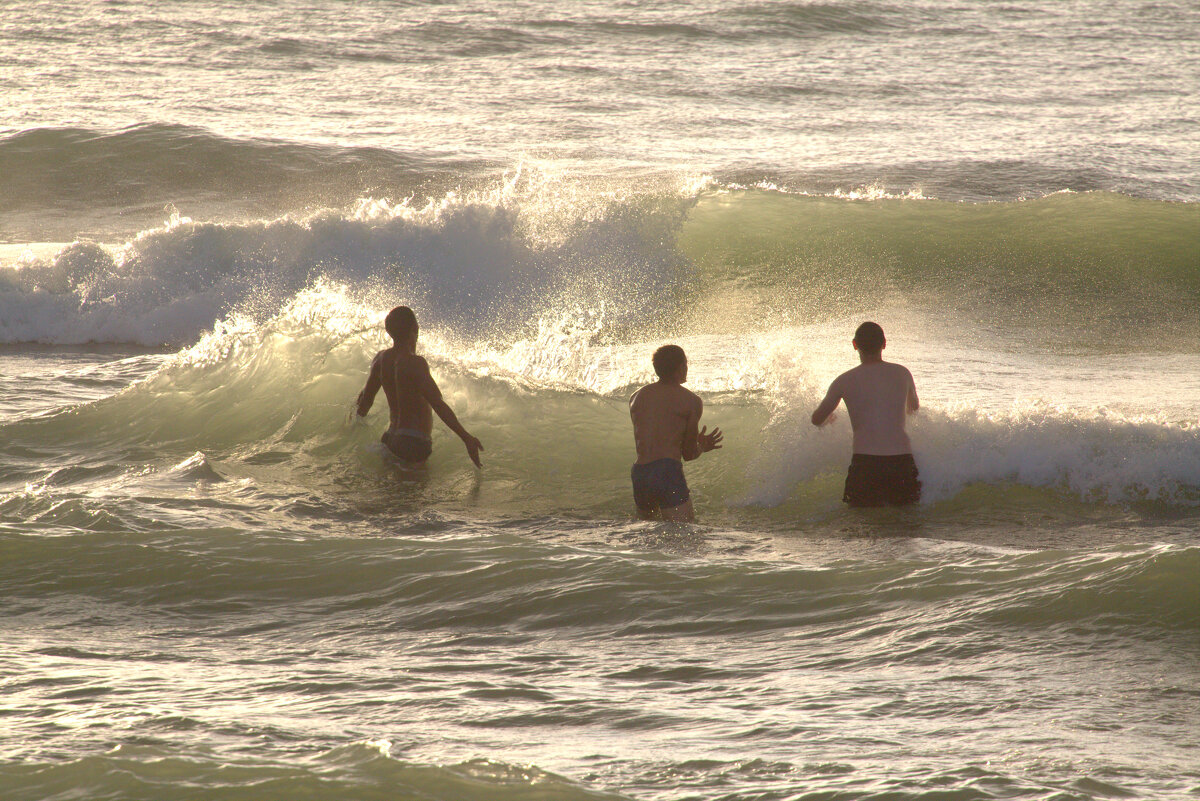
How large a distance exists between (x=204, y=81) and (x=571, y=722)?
82.5 feet

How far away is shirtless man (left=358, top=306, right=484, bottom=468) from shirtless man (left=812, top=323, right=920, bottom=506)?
7.46 feet

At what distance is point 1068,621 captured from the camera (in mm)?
4539

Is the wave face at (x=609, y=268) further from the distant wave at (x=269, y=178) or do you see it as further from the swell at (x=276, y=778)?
the swell at (x=276, y=778)

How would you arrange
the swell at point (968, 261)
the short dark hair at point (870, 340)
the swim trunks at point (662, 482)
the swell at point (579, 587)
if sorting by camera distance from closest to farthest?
the swell at point (579, 587) → the swim trunks at point (662, 482) → the short dark hair at point (870, 340) → the swell at point (968, 261)

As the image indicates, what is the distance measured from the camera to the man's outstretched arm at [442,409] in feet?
23.2

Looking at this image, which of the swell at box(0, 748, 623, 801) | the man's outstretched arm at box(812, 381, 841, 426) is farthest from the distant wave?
the swell at box(0, 748, 623, 801)

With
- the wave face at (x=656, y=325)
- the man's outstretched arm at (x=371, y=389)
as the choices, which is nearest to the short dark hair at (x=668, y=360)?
the wave face at (x=656, y=325)

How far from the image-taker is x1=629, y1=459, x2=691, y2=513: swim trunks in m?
6.37

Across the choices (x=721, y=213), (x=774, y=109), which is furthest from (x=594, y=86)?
(x=721, y=213)

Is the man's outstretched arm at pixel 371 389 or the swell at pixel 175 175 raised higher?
the swell at pixel 175 175

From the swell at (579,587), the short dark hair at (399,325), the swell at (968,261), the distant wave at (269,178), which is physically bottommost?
the swell at (579,587)

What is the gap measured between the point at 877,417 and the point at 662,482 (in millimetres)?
1325

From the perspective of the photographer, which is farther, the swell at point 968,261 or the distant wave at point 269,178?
the distant wave at point 269,178

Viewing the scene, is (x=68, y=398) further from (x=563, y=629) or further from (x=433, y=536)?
(x=563, y=629)
